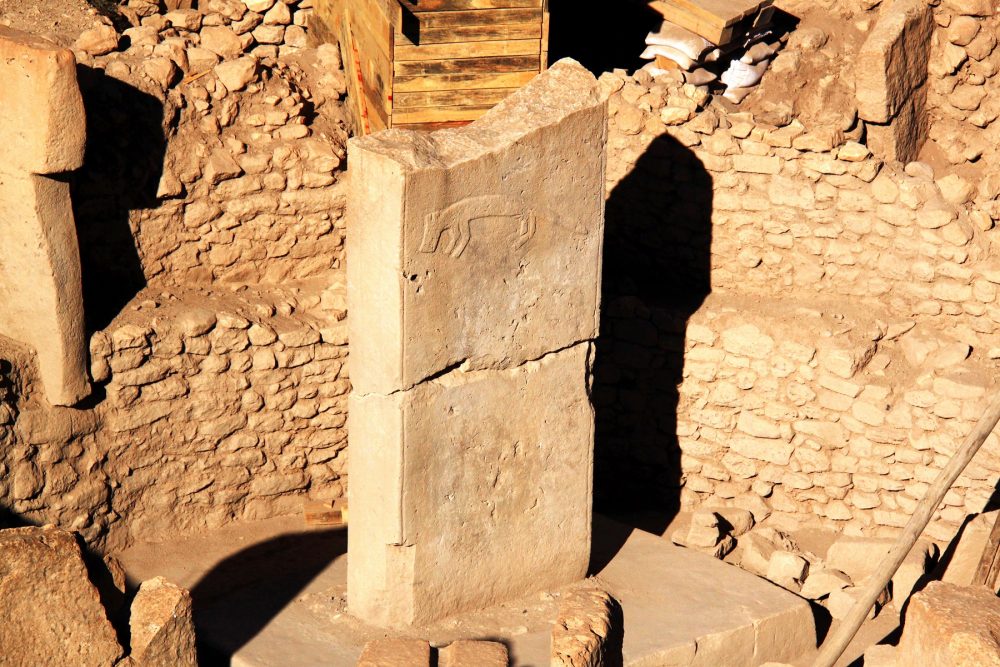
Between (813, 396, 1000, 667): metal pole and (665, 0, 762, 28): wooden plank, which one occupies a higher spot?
(665, 0, 762, 28): wooden plank

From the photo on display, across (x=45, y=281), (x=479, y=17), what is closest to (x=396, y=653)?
(x=45, y=281)

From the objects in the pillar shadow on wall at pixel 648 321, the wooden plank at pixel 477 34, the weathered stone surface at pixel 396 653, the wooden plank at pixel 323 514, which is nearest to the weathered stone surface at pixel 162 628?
the weathered stone surface at pixel 396 653

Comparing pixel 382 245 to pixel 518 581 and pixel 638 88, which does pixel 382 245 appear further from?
pixel 638 88

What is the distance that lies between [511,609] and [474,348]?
55.4 inches

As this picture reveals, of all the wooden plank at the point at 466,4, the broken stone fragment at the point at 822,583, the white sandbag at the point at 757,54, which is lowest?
the broken stone fragment at the point at 822,583

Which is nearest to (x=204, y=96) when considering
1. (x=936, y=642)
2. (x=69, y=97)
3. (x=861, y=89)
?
(x=69, y=97)

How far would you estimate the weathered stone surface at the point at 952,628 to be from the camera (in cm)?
509

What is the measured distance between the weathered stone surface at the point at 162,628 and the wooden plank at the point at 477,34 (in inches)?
145

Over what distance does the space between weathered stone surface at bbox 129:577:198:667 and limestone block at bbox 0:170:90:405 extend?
5.68ft

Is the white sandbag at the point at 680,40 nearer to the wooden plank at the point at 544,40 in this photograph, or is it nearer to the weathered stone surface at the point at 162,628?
the wooden plank at the point at 544,40

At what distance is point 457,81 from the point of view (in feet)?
26.3

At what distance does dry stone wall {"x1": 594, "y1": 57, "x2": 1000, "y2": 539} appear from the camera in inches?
300

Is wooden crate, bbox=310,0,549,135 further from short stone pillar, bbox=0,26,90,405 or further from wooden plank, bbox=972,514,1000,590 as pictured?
wooden plank, bbox=972,514,1000,590

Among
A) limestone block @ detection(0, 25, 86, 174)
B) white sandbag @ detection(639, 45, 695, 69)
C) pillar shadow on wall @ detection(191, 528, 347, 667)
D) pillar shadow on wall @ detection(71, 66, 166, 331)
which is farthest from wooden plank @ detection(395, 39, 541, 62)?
pillar shadow on wall @ detection(191, 528, 347, 667)
